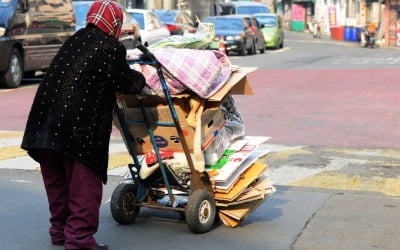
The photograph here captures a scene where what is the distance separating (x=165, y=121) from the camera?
20.0 feet

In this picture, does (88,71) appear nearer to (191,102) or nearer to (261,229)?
(191,102)

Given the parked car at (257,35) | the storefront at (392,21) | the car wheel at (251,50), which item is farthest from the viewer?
the storefront at (392,21)

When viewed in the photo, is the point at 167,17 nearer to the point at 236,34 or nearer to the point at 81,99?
the point at 236,34

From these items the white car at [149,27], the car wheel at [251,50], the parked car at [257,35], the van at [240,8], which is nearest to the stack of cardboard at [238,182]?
the white car at [149,27]

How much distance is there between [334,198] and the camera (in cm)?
750

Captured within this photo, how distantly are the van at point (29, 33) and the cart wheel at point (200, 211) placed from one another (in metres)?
11.3

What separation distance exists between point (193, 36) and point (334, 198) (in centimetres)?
212

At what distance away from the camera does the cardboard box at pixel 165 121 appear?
238 inches

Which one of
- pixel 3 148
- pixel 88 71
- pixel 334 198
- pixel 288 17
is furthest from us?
pixel 288 17

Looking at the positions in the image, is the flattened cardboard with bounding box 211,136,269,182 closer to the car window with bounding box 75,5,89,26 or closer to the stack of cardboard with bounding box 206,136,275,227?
the stack of cardboard with bounding box 206,136,275,227

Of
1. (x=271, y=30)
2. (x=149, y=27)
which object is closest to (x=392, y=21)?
(x=271, y=30)

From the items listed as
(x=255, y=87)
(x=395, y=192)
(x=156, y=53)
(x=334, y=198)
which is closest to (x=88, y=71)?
(x=156, y=53)

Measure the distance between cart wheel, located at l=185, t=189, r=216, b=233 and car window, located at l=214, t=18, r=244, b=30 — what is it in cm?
2698

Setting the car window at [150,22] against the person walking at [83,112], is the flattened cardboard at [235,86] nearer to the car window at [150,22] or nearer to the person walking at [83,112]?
the person walking at [83,112]
